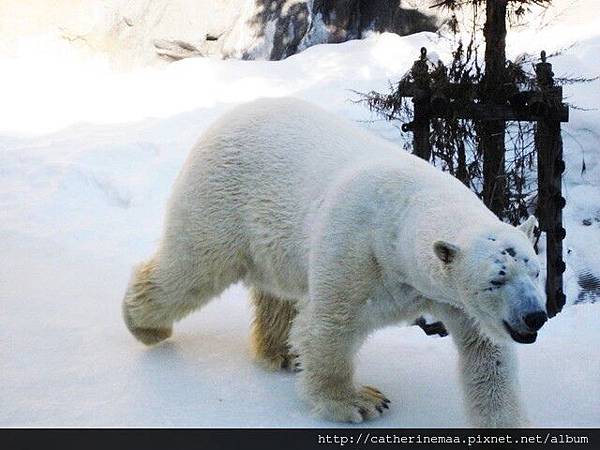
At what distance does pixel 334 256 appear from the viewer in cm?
334

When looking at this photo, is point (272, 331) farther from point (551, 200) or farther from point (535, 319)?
point (551, 200)

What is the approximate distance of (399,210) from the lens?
3271mm

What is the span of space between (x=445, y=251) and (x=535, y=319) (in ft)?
1.19

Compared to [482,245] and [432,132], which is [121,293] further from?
Answer: [482,245]

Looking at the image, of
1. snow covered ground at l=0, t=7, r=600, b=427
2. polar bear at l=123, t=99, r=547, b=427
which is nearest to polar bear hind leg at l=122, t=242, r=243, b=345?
polar bear at l=123, t=99, r=547, b=427

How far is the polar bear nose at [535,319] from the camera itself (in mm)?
2701

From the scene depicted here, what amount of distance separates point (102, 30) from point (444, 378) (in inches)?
432

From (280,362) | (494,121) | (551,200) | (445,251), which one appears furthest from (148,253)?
(445,251)

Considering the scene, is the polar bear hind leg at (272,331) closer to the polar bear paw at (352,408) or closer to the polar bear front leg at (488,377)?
the polar bear paw at (352,408)

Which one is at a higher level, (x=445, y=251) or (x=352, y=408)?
(x=445, y=251)
